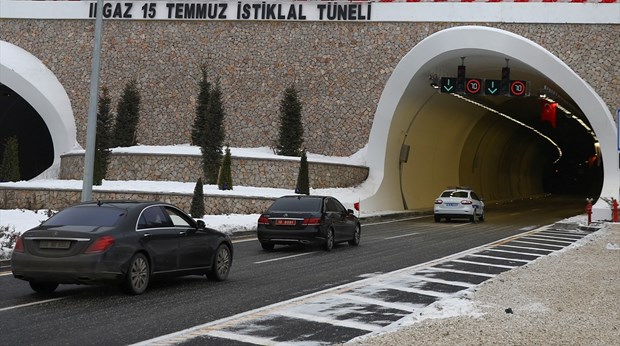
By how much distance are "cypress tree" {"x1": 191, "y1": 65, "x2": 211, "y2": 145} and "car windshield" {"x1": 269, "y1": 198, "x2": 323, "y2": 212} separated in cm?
2082

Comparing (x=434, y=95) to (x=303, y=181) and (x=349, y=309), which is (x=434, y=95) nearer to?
(x=303, y=181)

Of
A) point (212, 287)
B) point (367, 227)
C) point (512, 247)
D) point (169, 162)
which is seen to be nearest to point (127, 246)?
point (212, 287)

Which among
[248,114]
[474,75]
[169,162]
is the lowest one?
[169,162]

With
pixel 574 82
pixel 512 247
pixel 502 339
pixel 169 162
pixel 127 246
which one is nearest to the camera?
pixel 502 339

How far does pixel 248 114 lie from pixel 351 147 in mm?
6005

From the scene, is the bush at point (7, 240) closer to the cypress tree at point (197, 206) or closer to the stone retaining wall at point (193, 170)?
the cypress tree at point (197, 206)

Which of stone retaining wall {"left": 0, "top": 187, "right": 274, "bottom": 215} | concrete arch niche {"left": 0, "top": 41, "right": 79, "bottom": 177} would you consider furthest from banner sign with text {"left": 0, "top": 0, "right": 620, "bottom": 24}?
stone retaining wall {"left": 0, "top": 187, "right": 274, "bottom": 215}

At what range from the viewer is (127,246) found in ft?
37.9

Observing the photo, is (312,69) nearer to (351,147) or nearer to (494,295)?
(351,147)

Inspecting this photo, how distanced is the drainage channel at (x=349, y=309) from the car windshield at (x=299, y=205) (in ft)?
14.3

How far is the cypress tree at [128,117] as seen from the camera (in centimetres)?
4225

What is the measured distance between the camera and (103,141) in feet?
127

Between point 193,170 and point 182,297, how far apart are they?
88.5 ft

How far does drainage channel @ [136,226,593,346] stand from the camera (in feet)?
28.4
